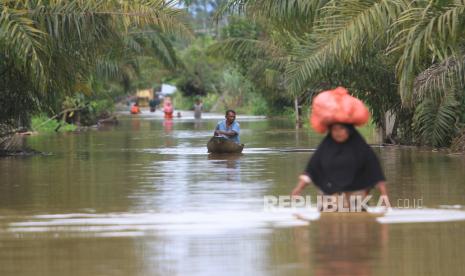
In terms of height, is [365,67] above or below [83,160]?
above

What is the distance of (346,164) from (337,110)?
58 centimetres

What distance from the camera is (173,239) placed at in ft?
32.9

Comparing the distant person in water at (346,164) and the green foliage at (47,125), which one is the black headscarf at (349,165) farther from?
the green foliage at (47,125)

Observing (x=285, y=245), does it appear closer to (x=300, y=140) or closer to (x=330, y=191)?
(x=330, y=191)

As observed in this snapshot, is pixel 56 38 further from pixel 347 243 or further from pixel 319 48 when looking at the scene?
pixel 347 243

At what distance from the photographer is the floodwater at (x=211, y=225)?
868cm

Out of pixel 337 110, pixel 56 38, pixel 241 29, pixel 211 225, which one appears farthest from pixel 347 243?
pixel 241 29

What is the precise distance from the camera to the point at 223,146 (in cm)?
2338

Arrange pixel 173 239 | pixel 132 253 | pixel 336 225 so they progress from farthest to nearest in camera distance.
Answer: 1. pixel 336 225
2. pixel 173 239
3. pixel 132 253

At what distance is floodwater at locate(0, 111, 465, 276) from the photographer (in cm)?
868

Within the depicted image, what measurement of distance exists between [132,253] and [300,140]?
73.8 feet

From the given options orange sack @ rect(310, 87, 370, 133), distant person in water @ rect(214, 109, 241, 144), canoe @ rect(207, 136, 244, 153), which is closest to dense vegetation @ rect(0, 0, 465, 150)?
distant person in water @ rect(214, 109, 241, 144)

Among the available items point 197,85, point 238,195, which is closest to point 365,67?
point 238,195

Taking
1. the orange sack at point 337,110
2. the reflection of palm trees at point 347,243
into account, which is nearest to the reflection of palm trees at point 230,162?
the reflection of palm trees at point 347,243
